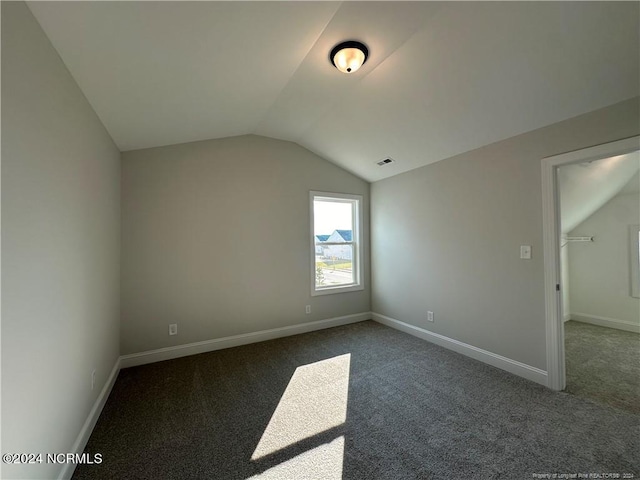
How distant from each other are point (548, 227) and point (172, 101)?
3387 mm

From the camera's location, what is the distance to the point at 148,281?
2.99 metres

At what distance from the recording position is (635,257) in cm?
382

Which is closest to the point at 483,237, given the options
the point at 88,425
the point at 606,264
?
the point at 606,264

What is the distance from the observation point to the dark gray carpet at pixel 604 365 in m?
2.26

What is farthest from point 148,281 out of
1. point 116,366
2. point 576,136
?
point 576,136

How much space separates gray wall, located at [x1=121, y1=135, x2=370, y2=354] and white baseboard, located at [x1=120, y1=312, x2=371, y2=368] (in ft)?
0.22

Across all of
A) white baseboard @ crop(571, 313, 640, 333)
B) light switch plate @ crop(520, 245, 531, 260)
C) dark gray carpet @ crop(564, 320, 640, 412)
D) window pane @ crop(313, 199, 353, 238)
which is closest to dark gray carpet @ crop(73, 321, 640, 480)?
dark gray carpet @ crop(564, 320, 640, 412)

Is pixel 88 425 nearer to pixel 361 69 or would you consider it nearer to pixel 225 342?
pixel 225 342

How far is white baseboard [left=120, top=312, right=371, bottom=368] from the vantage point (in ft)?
9.64

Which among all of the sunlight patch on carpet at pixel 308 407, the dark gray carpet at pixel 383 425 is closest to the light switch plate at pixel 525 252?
the dark gray carpet at pixel 383 425

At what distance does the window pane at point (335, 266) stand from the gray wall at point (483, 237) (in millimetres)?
706

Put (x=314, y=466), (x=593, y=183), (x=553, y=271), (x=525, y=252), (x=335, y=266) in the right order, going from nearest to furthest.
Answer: (x=314, y=466), (x=553, y=271), (x=525, y=252), (x=593, y=183), (x=335, y=266)

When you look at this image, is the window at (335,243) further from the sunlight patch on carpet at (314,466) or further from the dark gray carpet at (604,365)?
the dark gray carpet at (604,365)

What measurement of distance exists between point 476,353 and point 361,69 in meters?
3.10
